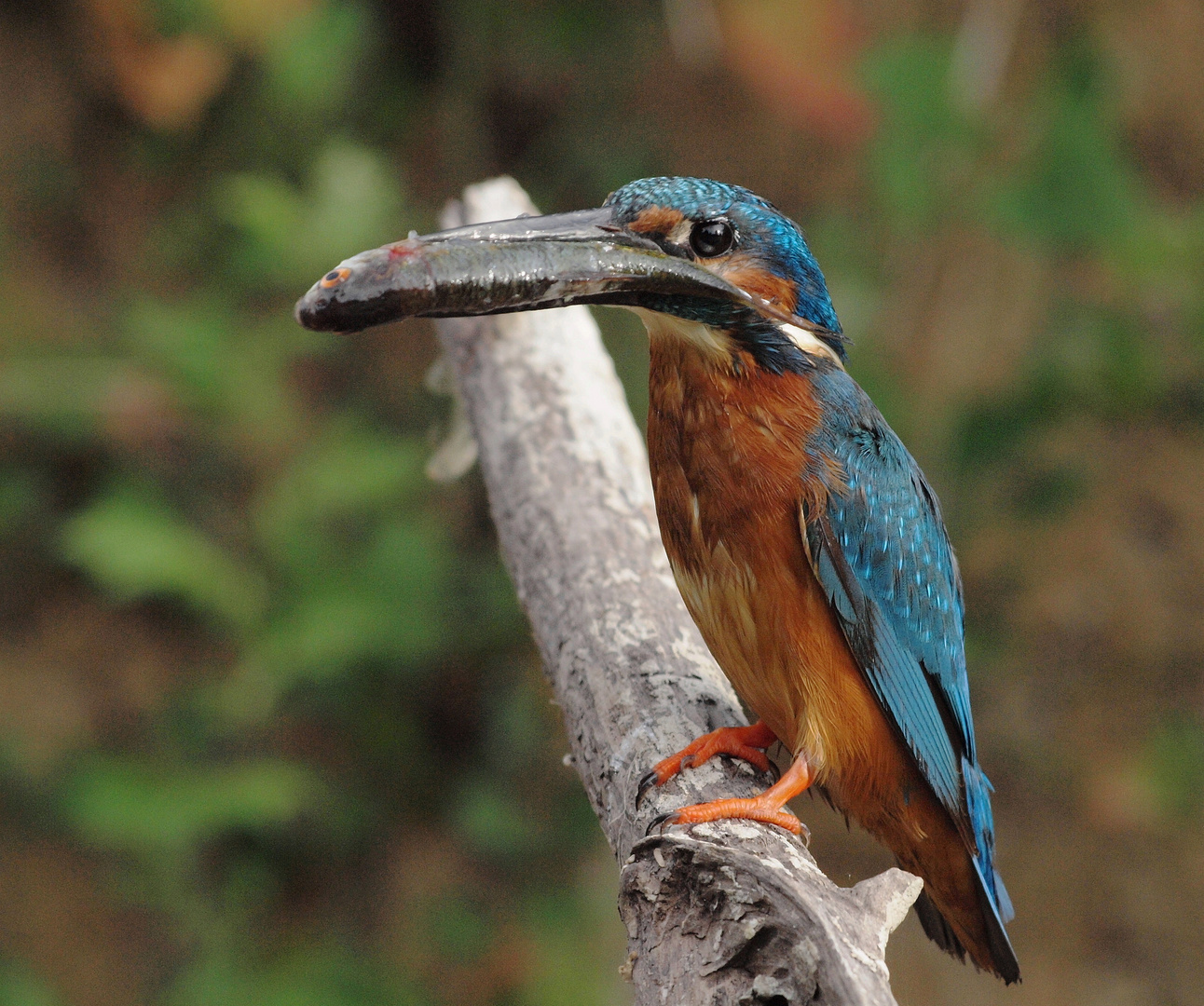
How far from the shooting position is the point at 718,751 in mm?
1522

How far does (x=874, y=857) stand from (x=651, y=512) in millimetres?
2391

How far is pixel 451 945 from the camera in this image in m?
3.51

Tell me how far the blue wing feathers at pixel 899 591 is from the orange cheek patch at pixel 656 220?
315 millimetres

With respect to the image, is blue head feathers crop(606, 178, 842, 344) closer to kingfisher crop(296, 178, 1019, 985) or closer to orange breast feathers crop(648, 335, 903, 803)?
kingfisher crop(296, 178, 1019, 985)

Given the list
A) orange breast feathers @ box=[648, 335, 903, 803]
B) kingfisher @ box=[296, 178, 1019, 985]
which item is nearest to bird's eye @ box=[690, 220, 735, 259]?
kingfisher @ box=[296, 178, 1019, 985]

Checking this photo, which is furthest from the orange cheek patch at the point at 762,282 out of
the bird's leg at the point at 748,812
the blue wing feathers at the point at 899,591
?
the bird's leg at the point at 748,812

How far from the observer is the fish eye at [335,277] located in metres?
1.05

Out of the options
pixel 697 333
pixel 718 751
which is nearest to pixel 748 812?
pixel 718 751

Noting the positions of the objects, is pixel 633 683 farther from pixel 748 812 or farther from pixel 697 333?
pixel 697 333

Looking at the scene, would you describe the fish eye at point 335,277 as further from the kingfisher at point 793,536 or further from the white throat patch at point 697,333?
the white throat patch at point 697,333

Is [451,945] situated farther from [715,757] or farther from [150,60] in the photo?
[150,60]

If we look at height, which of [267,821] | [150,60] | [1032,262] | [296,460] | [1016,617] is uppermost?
[150,60]

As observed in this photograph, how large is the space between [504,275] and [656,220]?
27 cm

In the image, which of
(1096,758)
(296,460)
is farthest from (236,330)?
(1096,758)
